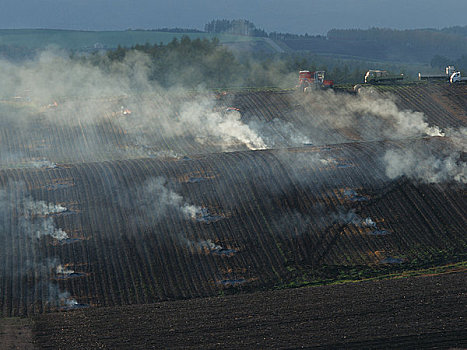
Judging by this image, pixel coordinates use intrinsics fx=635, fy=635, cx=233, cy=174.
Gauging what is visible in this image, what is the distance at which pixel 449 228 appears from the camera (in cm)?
4053

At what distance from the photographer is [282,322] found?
29109 mm

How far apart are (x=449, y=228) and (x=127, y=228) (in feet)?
66.5

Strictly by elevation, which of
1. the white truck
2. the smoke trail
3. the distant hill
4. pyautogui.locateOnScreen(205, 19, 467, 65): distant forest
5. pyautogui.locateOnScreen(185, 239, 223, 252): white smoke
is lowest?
pyautogui.locateOnScreen(185, 239, 223, 252): white smoke

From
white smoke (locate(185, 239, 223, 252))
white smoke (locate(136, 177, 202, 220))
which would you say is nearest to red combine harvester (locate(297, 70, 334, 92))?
white smoke (locate(136, 177, 202, 220))

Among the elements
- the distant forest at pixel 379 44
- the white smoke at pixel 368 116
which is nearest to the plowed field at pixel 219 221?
the white smoke at pixel 368 116

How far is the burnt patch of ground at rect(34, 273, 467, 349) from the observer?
27.7 metres

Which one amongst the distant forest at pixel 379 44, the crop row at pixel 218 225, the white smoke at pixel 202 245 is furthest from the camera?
the distant forest at pixel 379 44

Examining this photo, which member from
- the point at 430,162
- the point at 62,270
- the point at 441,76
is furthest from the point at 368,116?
the point at 62,270

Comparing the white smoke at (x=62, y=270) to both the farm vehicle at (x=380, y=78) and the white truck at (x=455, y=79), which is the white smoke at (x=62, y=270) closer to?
the farm vehicle at (x=380, y=78)

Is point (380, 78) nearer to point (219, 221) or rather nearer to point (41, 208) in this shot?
point (219, 221)

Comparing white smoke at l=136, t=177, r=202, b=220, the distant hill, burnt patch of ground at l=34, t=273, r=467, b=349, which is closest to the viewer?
burnt patch of ground at l=34, t=273, r=467, b=349

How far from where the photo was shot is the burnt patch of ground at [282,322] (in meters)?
27.7

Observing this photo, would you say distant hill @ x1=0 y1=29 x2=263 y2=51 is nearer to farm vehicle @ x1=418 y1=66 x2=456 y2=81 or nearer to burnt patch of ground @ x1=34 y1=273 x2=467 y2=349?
farm vehicle @ x1=418 y1=66 x2=456 y2=81

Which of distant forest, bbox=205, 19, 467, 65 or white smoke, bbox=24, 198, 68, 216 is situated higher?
distant forest, bbox=205, 19, 467, 65
